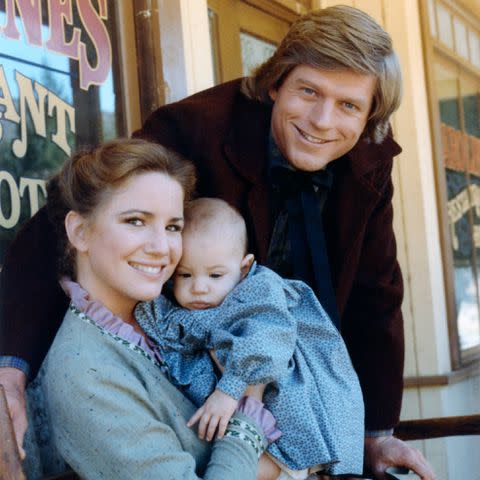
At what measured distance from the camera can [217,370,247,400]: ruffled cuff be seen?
1982 mm

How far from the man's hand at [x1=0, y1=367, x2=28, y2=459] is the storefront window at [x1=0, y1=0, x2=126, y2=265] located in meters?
0.69

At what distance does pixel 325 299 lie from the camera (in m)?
2.52

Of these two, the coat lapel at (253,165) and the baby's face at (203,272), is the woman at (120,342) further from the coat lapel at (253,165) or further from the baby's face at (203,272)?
the coat lapel at (253,165)

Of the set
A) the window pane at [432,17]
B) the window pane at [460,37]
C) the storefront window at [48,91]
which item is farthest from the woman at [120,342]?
the window pane at [460,37]

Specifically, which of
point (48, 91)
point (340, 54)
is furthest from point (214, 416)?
point (48, 91)

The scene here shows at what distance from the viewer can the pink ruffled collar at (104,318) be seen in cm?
197

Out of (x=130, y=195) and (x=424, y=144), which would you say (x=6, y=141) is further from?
(x=424, y=144)

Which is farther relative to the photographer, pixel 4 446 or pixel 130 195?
pixel 130 195

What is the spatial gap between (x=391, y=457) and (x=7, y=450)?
4.32 feet

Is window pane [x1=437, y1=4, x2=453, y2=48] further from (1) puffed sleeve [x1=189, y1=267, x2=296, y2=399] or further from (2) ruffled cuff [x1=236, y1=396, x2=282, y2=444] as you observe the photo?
(2) ruffled cuff [x1=236, y1=396, x2=282, y2=444]

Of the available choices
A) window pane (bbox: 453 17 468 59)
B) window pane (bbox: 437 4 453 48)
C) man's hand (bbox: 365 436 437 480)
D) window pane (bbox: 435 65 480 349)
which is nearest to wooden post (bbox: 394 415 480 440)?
man's hand (bbox: 365 436 437 480)

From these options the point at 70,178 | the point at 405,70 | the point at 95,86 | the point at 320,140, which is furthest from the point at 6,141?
the point at 405,70

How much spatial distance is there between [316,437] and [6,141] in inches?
48.2

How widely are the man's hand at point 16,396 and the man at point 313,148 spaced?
2.29 feet
